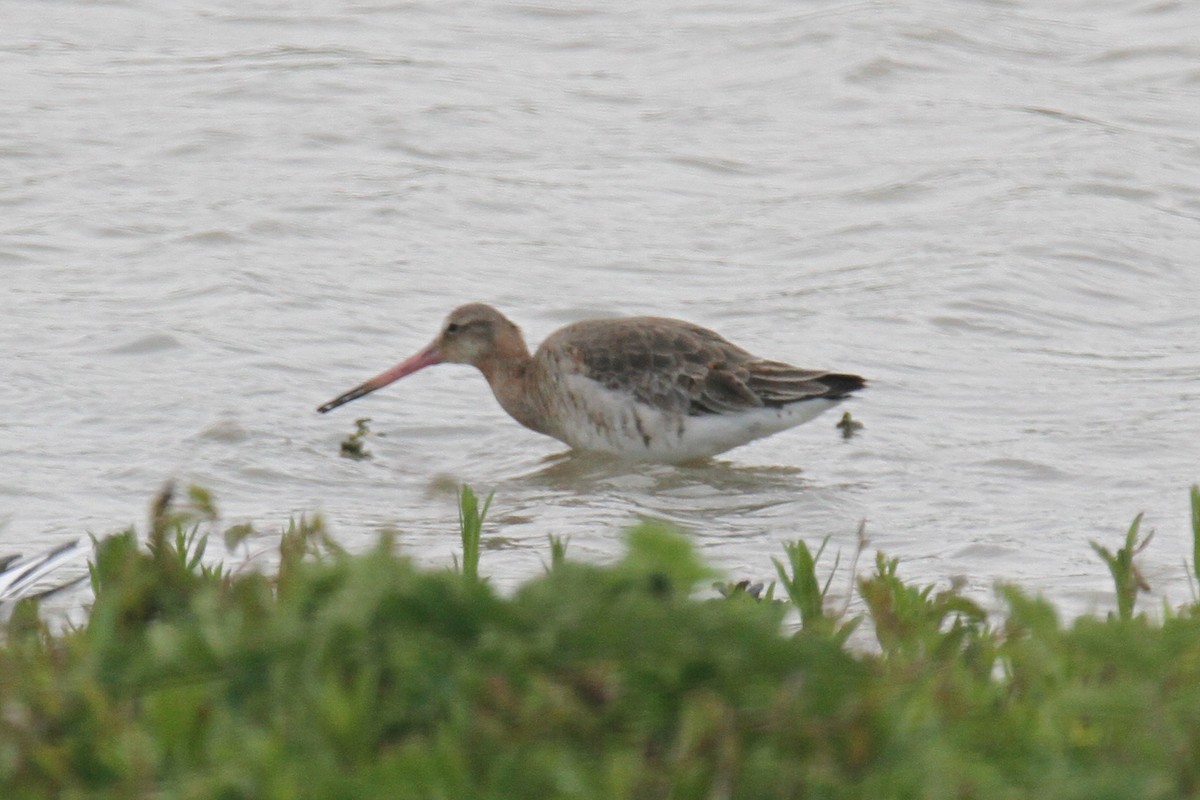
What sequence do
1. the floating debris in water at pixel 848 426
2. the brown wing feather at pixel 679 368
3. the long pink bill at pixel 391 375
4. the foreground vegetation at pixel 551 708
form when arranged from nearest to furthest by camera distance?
1. the foreground vegetation at pixel 551 708
2. the brown wing feather at pixel 679 368
3. the long pink bill at pixel 391 375
4. the floating debris in water at pixel 848 426

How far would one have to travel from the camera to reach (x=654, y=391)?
8602 mm

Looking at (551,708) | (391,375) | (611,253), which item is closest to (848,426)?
(391,375)

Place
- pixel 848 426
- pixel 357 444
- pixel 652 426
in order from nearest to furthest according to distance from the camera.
Result: pixel 357 444 < pixel 652 426 < pixel 848 426

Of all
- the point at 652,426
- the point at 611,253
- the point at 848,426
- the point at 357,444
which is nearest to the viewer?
the point at 357,444

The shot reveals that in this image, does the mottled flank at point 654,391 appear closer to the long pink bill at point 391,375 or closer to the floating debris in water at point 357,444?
the long pink bill at point 391,375

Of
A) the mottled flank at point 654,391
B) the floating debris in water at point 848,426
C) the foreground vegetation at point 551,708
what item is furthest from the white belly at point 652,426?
the foreground vegetation at point 551,708

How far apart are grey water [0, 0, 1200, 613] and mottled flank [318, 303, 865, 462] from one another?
0.19 m

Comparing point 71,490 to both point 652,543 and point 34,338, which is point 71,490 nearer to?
point 34,338

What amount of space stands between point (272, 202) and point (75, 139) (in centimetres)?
182

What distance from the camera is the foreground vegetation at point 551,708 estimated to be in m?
2.37

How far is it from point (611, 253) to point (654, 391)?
2710 mm

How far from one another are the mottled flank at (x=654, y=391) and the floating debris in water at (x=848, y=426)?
1.17 feet

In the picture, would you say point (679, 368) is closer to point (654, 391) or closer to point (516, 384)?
point (654, 391)

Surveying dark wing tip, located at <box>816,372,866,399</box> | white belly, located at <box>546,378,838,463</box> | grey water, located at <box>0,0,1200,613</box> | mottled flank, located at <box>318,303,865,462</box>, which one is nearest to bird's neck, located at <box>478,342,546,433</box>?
mottled flank, located at <box>318,303,865,462</box>
